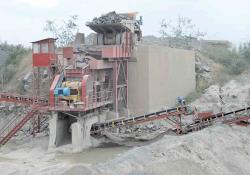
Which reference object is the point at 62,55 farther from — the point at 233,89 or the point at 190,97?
the point at 233,89

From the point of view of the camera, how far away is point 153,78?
39.6m

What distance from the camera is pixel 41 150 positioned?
111ft

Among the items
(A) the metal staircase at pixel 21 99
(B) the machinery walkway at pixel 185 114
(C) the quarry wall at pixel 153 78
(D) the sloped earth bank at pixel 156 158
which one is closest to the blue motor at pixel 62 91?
(A) the metal staircase at pixel 21 99

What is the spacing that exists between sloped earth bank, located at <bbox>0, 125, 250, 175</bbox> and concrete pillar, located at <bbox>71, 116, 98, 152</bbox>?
24.6 inches

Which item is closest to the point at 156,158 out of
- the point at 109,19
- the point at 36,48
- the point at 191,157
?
the point at 191,157

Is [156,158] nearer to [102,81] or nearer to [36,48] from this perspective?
[102,81]

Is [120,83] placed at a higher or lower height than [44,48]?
lower

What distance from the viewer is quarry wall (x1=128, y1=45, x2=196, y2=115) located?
38938mm

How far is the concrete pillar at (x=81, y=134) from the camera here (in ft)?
109

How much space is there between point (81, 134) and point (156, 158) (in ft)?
25.6

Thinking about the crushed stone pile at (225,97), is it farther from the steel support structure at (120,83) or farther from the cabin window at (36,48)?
the cabin window at (36,48)

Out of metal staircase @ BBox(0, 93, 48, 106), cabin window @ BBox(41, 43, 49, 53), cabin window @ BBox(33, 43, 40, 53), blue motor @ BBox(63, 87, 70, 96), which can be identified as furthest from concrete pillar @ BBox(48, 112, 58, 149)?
cabin window @ BBox(33, 43, 40, 53)

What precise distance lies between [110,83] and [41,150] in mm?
7390

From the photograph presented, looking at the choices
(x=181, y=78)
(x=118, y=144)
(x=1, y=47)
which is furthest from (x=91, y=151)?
(x=1, y=47)
